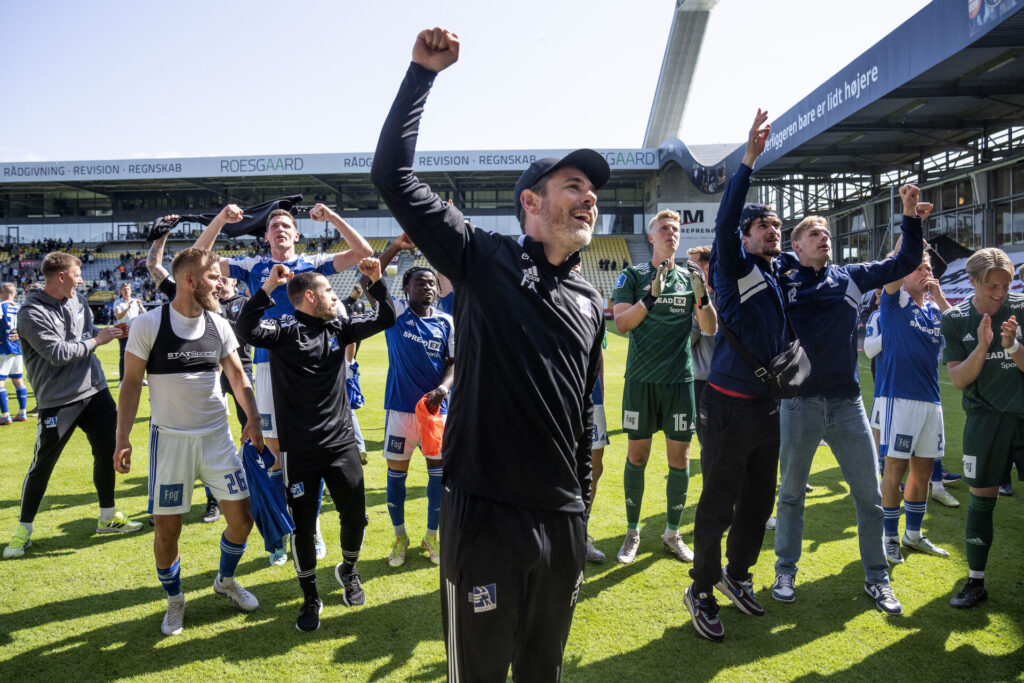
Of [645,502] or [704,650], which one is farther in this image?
[645,502]

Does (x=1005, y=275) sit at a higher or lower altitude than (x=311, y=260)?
lower

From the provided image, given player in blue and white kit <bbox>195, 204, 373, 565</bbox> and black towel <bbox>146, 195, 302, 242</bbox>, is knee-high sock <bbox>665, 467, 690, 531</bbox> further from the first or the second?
black towel <bbox>146, 195, 302, 242</bbox>

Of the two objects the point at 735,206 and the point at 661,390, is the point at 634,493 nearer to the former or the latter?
the point at 661,390

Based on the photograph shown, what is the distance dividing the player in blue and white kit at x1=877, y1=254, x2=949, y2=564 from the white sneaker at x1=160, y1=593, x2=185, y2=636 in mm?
4826

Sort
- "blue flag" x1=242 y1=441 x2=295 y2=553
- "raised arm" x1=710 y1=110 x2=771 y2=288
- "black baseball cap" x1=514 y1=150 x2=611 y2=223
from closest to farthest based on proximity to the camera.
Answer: "black baseball cap" x1=514 y1=150 x2=611 y2=223, "raised arm" x1=710 y1=110 x2=771 y2=288, "blue flag" x1=242 y1=441 x2=295 y2=553

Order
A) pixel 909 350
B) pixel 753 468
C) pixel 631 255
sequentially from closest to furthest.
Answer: pixel 753 468 < pixel 909 350 < pixel 631 255

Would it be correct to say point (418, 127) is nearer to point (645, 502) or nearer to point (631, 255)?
point (645, 502)

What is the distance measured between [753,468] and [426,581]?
2317 mm

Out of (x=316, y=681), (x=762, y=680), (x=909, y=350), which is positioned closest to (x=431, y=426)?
(x=316, y=681)

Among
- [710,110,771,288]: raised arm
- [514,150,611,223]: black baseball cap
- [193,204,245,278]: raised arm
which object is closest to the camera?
[514,150,611,223]: black baseball cap

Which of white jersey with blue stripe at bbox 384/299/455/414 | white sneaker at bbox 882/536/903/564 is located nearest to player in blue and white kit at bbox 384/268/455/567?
white jersey with blue stripe at bbox 384/299/455/414

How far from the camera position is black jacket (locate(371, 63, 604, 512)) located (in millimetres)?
1891

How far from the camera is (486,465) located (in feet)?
6.26

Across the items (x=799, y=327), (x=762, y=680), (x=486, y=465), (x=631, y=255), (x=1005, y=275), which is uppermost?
(x=631, y=255)
